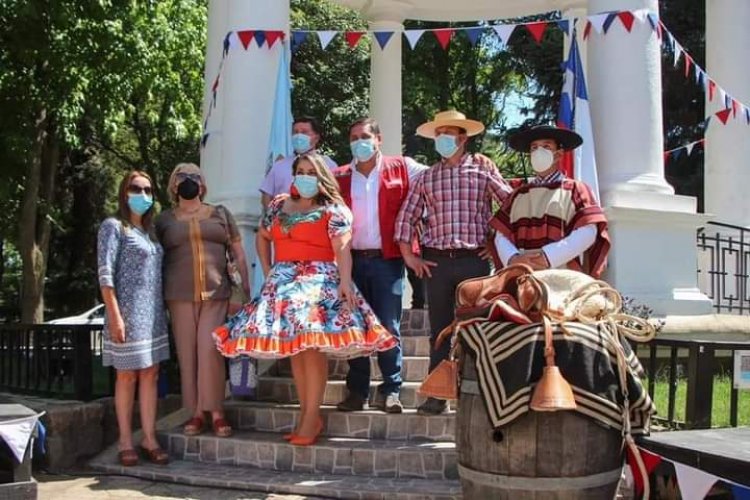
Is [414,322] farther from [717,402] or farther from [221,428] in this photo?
[717,402]

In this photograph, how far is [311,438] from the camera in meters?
5.16

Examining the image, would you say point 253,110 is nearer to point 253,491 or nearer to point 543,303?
point 253,491

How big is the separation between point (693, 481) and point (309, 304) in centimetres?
261

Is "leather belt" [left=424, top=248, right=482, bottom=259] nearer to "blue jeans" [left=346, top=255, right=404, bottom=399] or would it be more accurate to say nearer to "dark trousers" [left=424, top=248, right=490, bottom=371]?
"dark trousers" [left=424, top=248, right=490, bottom=371]

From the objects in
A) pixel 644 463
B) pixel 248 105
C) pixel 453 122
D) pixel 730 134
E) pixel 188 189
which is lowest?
pixel 644 463

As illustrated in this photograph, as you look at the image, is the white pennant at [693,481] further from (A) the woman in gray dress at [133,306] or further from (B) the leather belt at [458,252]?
(A) the woman in gray dress at [133,306]

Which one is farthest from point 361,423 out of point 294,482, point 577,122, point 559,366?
point 577,122

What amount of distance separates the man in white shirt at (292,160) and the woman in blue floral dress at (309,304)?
0.60 metres

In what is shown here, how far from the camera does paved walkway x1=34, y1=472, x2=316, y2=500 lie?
4.76 m

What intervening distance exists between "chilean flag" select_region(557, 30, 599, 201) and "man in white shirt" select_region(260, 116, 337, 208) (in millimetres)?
1943

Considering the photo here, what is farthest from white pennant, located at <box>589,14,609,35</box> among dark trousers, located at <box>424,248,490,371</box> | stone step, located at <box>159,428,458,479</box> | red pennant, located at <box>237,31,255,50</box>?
stone step, located at <box>159,428,458,479</box>

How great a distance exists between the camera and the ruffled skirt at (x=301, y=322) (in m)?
4.93

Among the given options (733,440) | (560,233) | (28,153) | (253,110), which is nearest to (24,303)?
(28,153)

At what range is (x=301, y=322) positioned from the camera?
4953 mm
